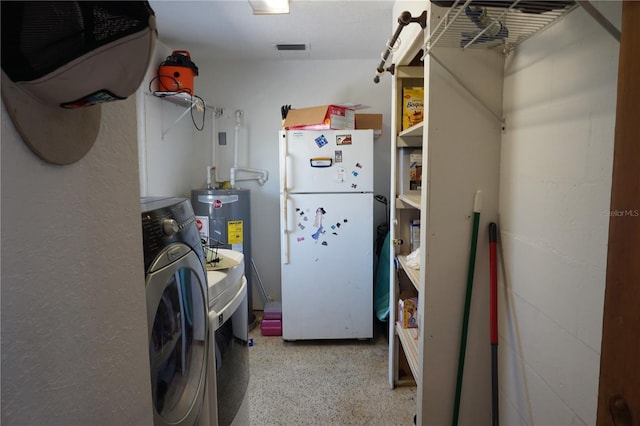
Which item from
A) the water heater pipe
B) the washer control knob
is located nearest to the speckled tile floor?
the water heater pipe

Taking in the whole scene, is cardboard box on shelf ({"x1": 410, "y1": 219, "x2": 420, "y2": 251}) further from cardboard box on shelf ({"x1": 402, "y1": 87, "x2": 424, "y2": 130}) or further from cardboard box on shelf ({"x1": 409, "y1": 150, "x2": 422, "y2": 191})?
cardboard box on shelf ({"x1": 402, "y1": 87, "x2": 424, "y2": 130})

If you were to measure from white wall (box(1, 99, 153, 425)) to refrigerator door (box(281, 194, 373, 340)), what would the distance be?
2075 mm

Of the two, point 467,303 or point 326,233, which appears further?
point 326,233

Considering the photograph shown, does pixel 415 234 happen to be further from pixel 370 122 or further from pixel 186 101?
pixel 186 101

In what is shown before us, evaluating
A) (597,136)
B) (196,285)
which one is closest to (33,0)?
(196,285)

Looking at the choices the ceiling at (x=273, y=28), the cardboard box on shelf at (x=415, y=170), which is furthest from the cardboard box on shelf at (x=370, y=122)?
the cardboard box on shelf at (x=415, y=170)

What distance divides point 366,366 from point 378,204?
4.61 ft

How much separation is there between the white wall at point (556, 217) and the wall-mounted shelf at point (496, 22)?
4 centimetres

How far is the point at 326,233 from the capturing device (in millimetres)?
2752

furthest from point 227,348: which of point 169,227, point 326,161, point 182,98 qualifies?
point 182,98

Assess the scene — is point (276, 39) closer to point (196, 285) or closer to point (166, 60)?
point (166, 60)

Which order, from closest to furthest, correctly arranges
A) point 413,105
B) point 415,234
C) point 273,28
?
point 413,105 → point 415,234 → point 273,28

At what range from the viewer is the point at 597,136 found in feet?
2.93

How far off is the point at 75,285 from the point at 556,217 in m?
1.18
